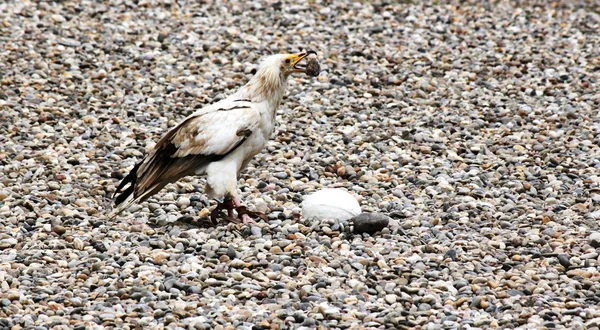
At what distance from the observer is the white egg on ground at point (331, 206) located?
735 cm

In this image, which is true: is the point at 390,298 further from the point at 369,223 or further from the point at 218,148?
the point at 218,148

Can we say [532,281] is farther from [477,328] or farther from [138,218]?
[138,218]

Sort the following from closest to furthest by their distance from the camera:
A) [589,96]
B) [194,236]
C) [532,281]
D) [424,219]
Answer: [532,281] → [194,236] → [424,219] → [589,96]

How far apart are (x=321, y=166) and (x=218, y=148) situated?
194 cm

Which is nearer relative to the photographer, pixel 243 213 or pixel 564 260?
pixel 564 260

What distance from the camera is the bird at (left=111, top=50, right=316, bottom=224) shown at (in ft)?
23.6

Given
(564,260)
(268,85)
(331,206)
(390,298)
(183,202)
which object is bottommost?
(183,202)

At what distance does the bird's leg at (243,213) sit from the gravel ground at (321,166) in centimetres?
18

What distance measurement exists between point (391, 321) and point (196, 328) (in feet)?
3.64

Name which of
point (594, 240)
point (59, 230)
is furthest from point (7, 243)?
point (594, 240)

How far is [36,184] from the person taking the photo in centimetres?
821

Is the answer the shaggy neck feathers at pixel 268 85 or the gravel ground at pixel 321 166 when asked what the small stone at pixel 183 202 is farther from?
the shaggy neck feathers at pixel 268 85

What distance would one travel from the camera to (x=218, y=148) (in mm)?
7195

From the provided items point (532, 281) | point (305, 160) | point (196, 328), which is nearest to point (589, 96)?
point (305, 160)
